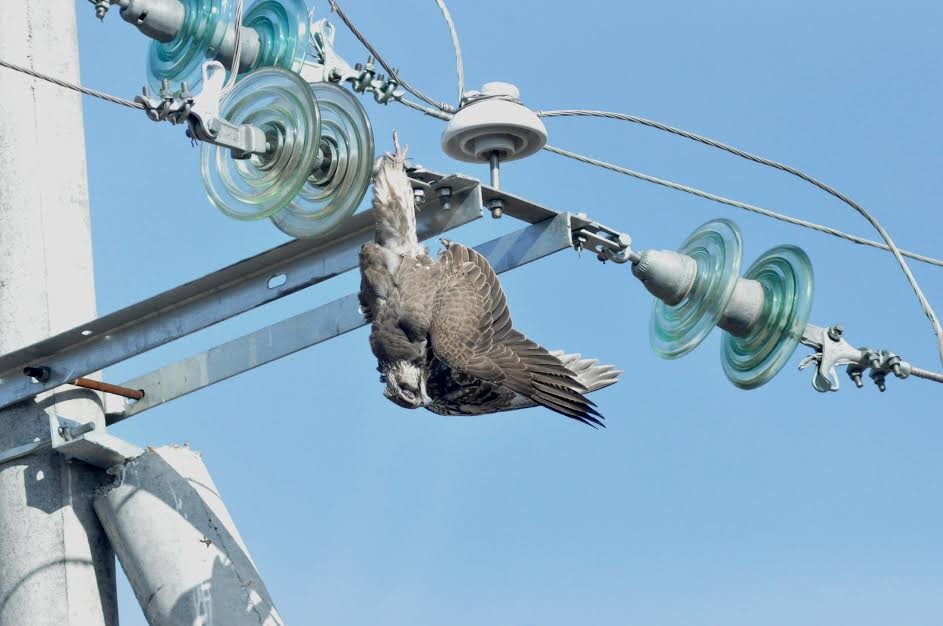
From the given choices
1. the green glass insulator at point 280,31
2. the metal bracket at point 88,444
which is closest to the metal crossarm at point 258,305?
the metal bracket at point 88,444

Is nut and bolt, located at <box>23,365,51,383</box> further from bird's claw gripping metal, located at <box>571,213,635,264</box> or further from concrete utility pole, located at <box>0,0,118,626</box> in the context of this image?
bird's claw gripping metal, located at <box>571,213,635,264</box>

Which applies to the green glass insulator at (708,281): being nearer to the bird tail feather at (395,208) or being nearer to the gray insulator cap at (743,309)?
the gray insulator cap at (743,309)

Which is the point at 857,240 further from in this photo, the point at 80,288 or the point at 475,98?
the point at 80,288

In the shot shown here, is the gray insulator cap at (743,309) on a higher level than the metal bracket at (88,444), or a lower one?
lower

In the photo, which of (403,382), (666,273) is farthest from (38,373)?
(666,273)

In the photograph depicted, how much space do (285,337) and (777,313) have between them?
7.23ft

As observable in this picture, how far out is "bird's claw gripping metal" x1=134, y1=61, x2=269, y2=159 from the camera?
25.5 ft

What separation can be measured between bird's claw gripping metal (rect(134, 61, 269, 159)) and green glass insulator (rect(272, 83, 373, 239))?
254mm

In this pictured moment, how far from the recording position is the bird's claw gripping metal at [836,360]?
8.70m

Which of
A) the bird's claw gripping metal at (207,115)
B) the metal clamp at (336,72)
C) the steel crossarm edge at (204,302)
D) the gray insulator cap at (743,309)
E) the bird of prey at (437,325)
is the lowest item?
the bird of prey at (437,325)

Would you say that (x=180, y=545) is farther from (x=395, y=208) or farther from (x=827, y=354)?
(x=827, y=354)

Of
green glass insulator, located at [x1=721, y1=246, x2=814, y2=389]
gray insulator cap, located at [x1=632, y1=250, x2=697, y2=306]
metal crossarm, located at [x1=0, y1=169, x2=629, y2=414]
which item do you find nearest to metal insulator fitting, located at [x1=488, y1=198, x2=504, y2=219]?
metal crossarm, located at [x1=0, y1=169, x2=629, y2=414]

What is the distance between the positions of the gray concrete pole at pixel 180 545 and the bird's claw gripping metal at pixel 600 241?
7.17 feet

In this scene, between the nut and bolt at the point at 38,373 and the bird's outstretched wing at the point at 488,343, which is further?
the nut and bolt at the point at 38,373
